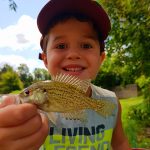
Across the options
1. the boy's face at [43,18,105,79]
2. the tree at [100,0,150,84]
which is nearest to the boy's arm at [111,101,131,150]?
the boy's face at [43,18,105,79]

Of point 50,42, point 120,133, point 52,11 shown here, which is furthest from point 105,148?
point 52,11

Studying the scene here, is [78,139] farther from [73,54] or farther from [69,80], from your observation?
[69,80]

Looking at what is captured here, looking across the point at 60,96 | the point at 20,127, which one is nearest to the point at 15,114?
the point at 20,127

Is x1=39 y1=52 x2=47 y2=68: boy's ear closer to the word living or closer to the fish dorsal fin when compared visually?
the word living

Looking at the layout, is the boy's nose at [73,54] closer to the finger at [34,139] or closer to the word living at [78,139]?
the word living at [78,139]

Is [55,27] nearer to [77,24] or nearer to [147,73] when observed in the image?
[77,24]

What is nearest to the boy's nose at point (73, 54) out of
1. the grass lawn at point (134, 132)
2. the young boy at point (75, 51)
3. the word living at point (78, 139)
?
the young boy at point (75, 51)
